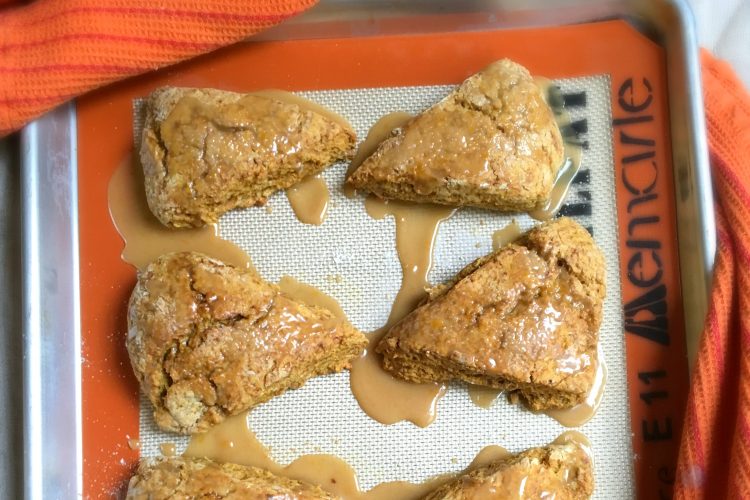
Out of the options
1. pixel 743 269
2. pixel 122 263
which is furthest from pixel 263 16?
pixel 743 269

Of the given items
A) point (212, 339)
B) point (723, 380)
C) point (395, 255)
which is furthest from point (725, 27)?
point (212, 339)

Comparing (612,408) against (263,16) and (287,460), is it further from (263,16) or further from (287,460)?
(263,16)

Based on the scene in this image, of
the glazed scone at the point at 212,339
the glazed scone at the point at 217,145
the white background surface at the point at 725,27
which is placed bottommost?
the glazed scone at the point at 212,339

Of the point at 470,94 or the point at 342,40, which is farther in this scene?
the point at 342,40

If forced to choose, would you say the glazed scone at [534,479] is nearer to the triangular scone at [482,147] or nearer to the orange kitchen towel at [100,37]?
the triangular scone at [482,147]

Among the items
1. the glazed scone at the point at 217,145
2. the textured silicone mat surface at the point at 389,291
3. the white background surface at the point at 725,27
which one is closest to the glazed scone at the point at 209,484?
the textured silicone mat surface at the point at 389,291

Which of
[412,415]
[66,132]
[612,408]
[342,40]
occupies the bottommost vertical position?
[412,415]
